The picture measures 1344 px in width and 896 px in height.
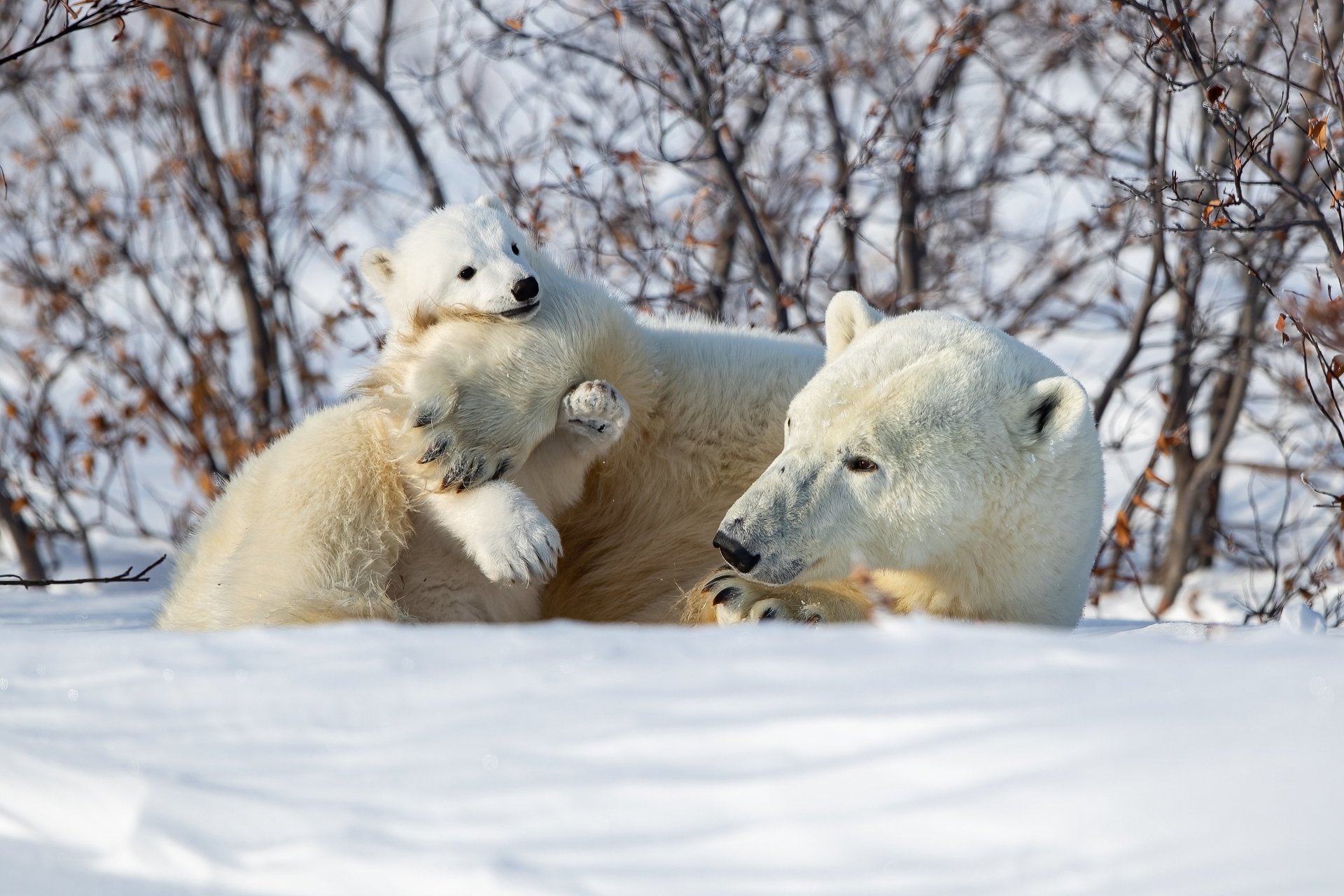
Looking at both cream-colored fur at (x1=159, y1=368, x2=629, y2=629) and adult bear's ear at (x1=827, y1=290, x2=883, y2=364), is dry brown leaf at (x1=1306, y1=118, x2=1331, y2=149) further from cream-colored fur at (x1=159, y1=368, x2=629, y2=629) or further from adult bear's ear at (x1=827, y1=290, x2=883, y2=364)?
cream-colored fur at (x1=159, y1=368, x2=629, y2=629)

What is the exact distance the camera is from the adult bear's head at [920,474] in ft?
8.02

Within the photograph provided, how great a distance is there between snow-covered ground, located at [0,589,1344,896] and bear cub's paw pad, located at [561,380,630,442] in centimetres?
100

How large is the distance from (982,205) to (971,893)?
21.5ft

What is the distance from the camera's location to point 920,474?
2457 millimetres

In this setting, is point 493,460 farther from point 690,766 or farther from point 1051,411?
point 690,766

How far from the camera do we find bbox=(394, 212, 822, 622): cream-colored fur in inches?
112

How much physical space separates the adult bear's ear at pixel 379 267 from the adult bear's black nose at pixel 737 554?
53.2 inches

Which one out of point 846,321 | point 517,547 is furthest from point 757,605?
point 846,321

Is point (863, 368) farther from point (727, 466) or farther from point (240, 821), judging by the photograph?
point (240, 821)

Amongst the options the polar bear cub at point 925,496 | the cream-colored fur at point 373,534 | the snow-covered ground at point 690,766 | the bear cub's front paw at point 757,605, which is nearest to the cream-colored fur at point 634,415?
the cream-colored fur at point 373,534

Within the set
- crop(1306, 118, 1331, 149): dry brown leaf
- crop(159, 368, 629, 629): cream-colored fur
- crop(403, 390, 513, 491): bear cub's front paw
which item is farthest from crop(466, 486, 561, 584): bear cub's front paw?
crop(1306, 118, 1331, 149): dry brown leaf

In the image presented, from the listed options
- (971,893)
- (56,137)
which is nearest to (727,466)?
(971,893)

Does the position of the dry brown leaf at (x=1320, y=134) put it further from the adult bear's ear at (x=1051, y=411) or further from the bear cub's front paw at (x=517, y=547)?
the bear cub's front paw at (x=517, y=547)

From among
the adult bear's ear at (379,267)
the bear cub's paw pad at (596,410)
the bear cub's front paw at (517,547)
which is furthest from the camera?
the adult bear's ear at (379,267)
